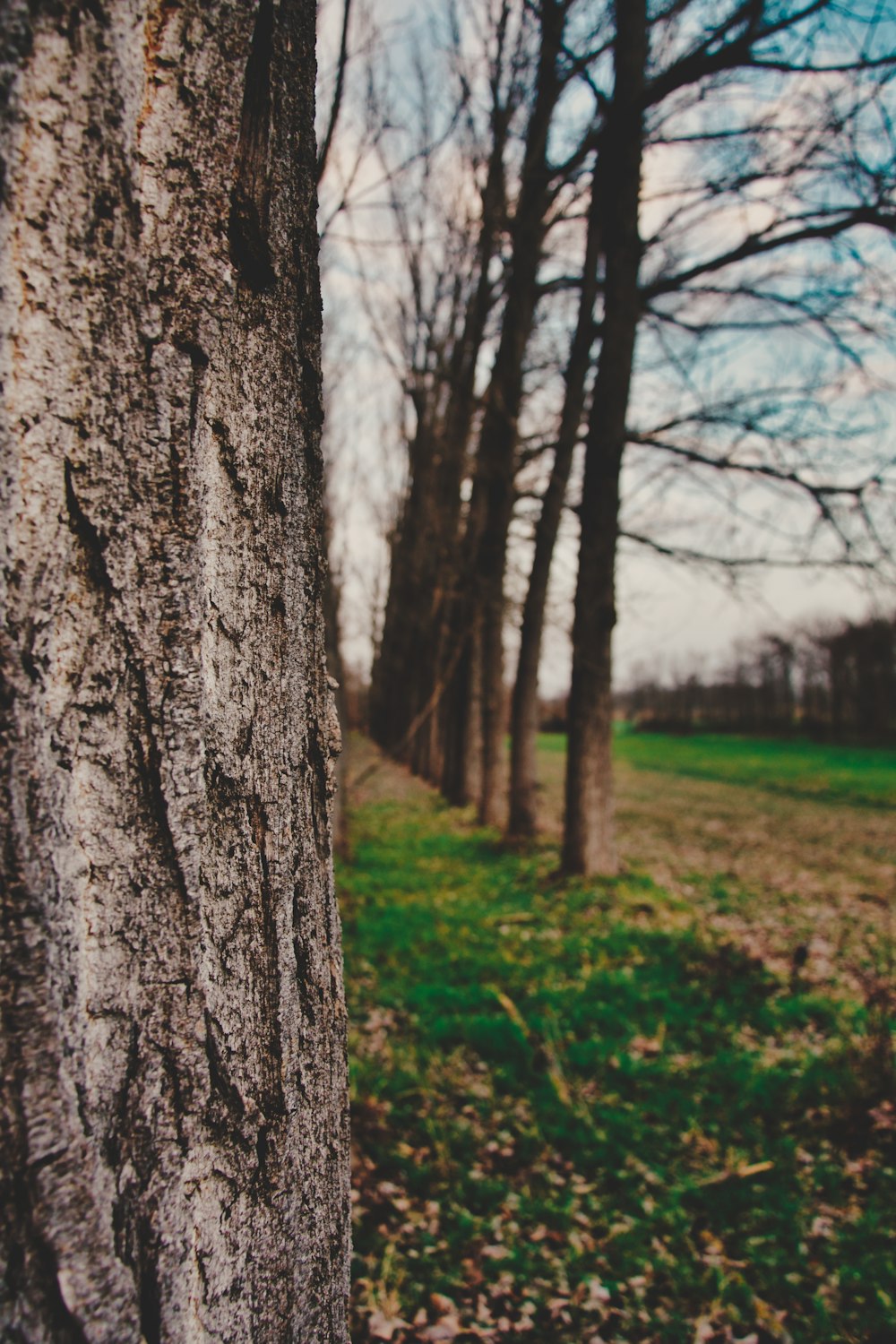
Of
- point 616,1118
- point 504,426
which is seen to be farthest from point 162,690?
point 504,426

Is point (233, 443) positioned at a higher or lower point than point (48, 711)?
higher

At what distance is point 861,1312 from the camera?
2633mm

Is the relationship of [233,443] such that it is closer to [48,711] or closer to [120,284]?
[120,284]

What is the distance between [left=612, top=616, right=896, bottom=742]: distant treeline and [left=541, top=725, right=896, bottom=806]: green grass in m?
2.80

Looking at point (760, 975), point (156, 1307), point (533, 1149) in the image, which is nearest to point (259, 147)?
point (156, 1307)

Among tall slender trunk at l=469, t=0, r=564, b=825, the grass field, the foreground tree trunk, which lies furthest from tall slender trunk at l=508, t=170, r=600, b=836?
the foreground tree trunk

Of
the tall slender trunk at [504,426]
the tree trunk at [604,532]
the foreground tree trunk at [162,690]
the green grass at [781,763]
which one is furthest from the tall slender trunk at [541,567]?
the green grass at [781,763]

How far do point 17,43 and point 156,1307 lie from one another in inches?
49.4

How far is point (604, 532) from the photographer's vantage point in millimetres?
7949

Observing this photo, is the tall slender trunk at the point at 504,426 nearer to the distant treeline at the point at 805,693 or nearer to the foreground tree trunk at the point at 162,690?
the foreground tree trunk at the point at 162,690

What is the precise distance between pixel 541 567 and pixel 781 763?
89.6 ft

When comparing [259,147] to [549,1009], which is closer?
[259,147]

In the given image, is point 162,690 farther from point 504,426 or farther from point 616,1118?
point 504,426

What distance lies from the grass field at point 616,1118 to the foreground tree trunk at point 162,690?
7.52 feet
